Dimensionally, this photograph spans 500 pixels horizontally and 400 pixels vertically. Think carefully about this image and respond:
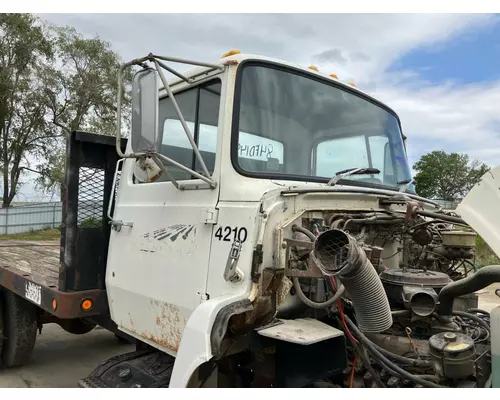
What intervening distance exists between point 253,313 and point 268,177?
0.79 metres

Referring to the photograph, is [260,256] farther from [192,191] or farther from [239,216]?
[192,191]

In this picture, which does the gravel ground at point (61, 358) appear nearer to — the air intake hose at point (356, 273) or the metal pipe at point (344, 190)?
the metal pipe at point (344, 190)

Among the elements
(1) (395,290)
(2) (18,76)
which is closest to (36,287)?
(1) (395,290)

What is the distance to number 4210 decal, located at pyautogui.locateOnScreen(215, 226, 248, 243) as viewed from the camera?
2525 millimetres

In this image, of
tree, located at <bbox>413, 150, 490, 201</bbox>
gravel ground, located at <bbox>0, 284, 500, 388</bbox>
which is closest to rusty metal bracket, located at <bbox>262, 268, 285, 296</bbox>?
gravel ground, located at <bbox>0, 284, 500, 388</bbox>

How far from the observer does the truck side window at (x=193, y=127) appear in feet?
9.53

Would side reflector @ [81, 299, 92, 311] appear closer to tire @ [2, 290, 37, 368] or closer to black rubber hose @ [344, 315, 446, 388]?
tire @ [2, 290, 37, 368]

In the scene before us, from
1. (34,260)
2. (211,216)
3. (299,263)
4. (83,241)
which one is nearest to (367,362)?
(299,263)

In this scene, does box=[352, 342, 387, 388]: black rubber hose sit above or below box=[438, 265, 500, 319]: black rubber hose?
below

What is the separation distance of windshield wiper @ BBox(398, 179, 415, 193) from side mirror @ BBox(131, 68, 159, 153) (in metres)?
1.90

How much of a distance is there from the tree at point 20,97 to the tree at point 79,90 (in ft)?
1.89

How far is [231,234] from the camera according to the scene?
260cm

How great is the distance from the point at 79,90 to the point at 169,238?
22.3 m

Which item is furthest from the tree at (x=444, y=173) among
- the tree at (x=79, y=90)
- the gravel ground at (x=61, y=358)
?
the gravel ground at (x=61, y=358)
